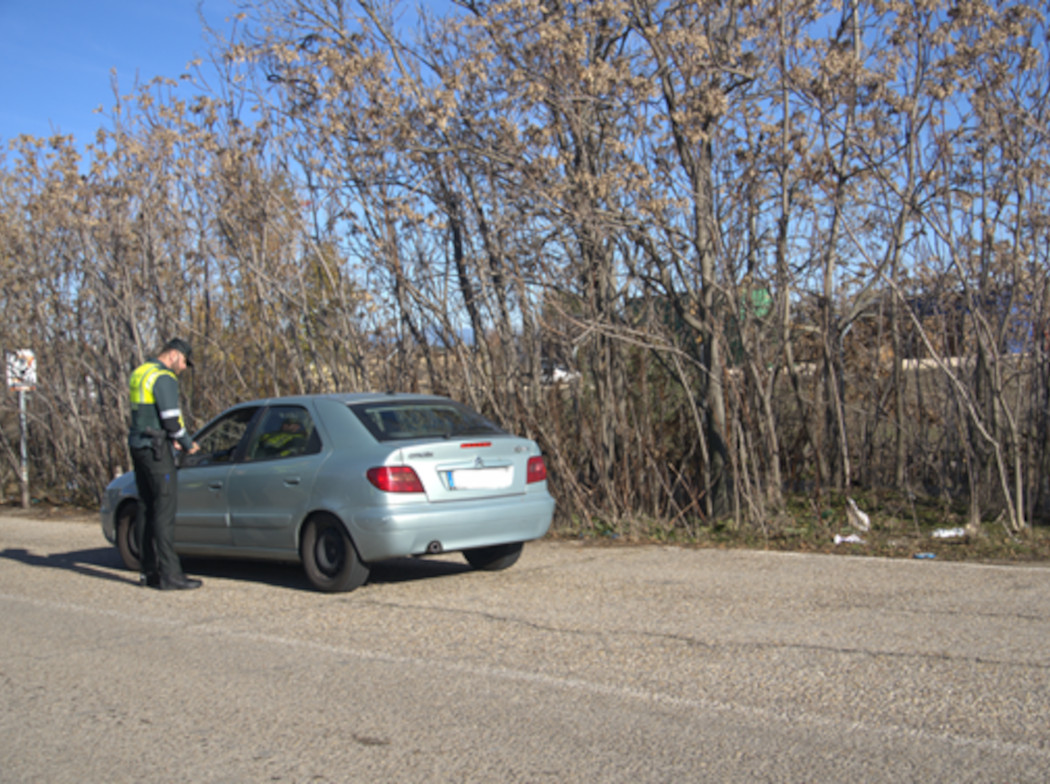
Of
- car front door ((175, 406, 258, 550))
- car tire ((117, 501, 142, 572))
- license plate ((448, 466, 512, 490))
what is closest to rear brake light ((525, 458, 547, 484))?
license plate ((448, 466, 512, 490))

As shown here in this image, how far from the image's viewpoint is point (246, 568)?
9.64 meters

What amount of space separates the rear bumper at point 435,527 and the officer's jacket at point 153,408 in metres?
1.76

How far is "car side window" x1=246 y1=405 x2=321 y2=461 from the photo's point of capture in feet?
27.1

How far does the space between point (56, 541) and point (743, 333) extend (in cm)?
837

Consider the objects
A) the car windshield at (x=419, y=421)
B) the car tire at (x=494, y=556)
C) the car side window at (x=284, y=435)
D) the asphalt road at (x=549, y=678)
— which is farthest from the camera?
the car tire at (x=494, y=556)

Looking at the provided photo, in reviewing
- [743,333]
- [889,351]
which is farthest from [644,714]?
[889,351]

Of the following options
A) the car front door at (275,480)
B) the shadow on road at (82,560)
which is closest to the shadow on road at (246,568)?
the shadow on road at (82,560)

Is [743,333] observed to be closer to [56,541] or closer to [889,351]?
[889,351]

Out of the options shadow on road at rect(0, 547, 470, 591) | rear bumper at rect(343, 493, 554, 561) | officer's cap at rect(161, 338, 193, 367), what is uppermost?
officer's cap at rect(161, 338, 193, 367)

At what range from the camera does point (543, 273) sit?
11328mm

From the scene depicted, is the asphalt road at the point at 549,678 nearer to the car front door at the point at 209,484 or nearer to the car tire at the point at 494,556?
the car tire at the point at 494,556

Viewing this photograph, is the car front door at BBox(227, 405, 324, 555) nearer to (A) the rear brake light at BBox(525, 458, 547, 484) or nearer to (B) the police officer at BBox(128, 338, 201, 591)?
(B) the police officer at BBox(128, 338, 201, 591)

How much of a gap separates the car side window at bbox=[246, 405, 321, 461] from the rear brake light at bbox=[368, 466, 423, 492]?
80 centimetres

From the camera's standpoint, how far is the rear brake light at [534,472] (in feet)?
27.3
